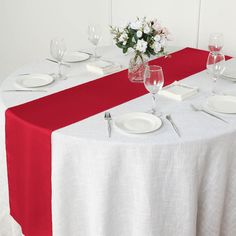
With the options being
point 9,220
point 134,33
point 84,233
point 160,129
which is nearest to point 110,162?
point 160,129

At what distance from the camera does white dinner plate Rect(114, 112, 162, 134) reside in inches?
70.8

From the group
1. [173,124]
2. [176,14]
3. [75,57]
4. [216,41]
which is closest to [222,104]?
[173,124]

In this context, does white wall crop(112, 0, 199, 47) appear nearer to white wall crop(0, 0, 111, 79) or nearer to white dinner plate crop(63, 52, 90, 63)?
white wall crop(0, 0, 111, 79)

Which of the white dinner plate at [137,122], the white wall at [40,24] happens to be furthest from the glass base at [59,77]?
the white wall at [40,24]

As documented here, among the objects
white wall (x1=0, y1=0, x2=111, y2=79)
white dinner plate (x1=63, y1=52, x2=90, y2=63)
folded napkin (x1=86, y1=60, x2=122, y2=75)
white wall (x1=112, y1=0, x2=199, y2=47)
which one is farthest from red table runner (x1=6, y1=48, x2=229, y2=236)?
white wall (x1=0, y1=0, x2=111, y2=79)

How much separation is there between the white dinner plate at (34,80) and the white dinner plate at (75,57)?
1.16ft

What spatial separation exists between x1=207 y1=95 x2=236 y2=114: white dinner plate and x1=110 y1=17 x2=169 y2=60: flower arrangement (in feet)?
1.31

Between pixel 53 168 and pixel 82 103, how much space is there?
0.40 metres

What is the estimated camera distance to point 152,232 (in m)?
1.81

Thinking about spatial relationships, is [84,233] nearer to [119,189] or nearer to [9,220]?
[119,189]

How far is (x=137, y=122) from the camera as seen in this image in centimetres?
188

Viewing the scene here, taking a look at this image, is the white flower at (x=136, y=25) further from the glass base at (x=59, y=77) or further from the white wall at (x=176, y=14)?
the white wall at (x=176, y=14)

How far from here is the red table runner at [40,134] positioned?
189 cm

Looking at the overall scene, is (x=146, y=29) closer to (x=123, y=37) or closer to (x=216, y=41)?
(x=123, y=37)
